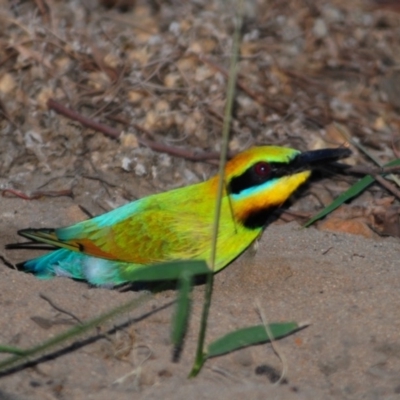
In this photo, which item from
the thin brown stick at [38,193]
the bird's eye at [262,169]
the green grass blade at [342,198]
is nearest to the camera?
the bird's eye at [262,169]

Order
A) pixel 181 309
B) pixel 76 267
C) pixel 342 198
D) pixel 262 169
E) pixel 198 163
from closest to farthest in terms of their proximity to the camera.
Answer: pixel 181 309
pixel 262 169
pixel 76 267
pixel 342 198
pixel 198 163

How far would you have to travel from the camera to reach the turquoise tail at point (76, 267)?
155 inches

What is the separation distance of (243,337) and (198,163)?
6.46 feet

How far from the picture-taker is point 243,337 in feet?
9.33

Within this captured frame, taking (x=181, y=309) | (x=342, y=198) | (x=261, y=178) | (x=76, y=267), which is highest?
(x=181, y=309)

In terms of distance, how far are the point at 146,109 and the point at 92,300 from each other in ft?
6.18

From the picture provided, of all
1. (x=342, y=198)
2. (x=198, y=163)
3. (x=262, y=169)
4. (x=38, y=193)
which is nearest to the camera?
(x=262, y=169)

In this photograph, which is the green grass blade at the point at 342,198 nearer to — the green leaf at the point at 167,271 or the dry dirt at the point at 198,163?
the dry dirt at the point at 198,163

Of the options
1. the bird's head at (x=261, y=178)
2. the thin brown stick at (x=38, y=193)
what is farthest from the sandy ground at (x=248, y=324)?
the thin brown stick at (x=38, y=193)

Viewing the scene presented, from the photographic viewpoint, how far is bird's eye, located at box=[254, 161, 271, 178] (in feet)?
12.1

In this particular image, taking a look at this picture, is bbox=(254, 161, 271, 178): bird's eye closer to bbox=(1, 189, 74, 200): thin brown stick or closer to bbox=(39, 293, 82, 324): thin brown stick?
bbox=(39, 293, 82, 324): thin brown stick

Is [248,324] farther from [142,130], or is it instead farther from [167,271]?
[142,130]

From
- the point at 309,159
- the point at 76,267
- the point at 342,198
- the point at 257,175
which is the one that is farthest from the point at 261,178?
the point at 76,267

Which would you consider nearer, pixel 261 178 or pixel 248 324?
pixel 248 324
